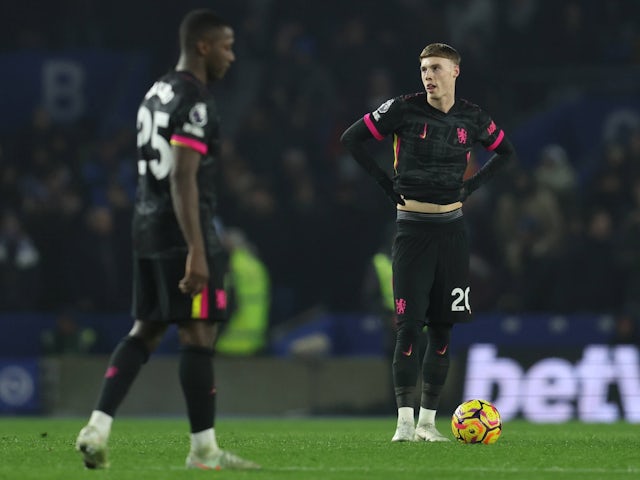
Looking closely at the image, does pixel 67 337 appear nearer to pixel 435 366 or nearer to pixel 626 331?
pixel 626 331

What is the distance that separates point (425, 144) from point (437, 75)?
39 centimetres

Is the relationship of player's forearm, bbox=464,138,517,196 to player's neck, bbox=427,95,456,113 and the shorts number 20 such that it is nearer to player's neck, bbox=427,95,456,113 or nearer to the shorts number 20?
player's neck, bbox=427,95,456,113

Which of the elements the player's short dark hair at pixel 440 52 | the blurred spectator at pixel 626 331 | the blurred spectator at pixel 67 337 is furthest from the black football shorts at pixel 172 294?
the blurred spectator at pixel 67 337

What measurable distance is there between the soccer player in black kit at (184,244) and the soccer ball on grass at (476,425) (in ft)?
7.00

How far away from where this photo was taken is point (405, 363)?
336 inches

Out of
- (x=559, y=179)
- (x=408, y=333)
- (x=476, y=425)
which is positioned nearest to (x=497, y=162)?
(x=408, y=333)

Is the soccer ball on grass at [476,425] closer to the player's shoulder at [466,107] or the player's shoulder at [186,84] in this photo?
the player's shoulder at [466,107]

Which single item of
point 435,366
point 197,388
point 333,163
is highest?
point 333,163

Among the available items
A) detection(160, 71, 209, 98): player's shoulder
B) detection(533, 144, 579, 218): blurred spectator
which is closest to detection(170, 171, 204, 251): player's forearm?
detection(160, 71, 209, 98): player's shoulder

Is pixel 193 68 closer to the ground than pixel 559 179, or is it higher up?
closer to the ground

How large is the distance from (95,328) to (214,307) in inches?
432

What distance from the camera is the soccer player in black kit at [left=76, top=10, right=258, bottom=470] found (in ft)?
21.0

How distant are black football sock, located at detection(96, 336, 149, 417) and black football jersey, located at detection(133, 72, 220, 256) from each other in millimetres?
414

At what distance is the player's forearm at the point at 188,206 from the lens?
6379 mm
